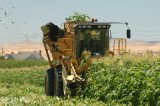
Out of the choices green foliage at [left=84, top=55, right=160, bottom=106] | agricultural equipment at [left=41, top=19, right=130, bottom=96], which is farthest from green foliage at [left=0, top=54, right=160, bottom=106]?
agricultural equipment at [left=41, top=19, right=130, bottom=96]

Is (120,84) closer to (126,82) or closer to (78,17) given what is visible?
(126,82)

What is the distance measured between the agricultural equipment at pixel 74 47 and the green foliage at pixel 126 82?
0.81m

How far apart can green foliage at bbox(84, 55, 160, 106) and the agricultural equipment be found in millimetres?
807

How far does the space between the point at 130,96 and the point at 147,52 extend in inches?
108

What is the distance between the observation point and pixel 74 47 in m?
13.1

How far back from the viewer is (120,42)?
13.5 m

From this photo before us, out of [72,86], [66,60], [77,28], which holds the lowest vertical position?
[72,86]

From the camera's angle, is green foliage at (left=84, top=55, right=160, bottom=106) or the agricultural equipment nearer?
green foliage at (left=84, top=55, right=160, bottom=106)

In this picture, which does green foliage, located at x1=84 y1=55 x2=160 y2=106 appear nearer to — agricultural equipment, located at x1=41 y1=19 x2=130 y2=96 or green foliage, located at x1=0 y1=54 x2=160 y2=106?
green foliage, located at x1=0 y1=54 x2=160 y2=106

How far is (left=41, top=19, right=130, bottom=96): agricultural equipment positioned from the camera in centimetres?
1184

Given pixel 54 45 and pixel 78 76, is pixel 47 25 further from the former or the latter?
pixel 78 76

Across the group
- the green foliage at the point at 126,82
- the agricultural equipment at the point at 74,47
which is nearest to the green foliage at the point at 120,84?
the green foliage at the point at 126,82

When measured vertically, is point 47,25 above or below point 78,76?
above

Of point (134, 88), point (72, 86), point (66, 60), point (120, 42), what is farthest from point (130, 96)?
point (120, 42)
